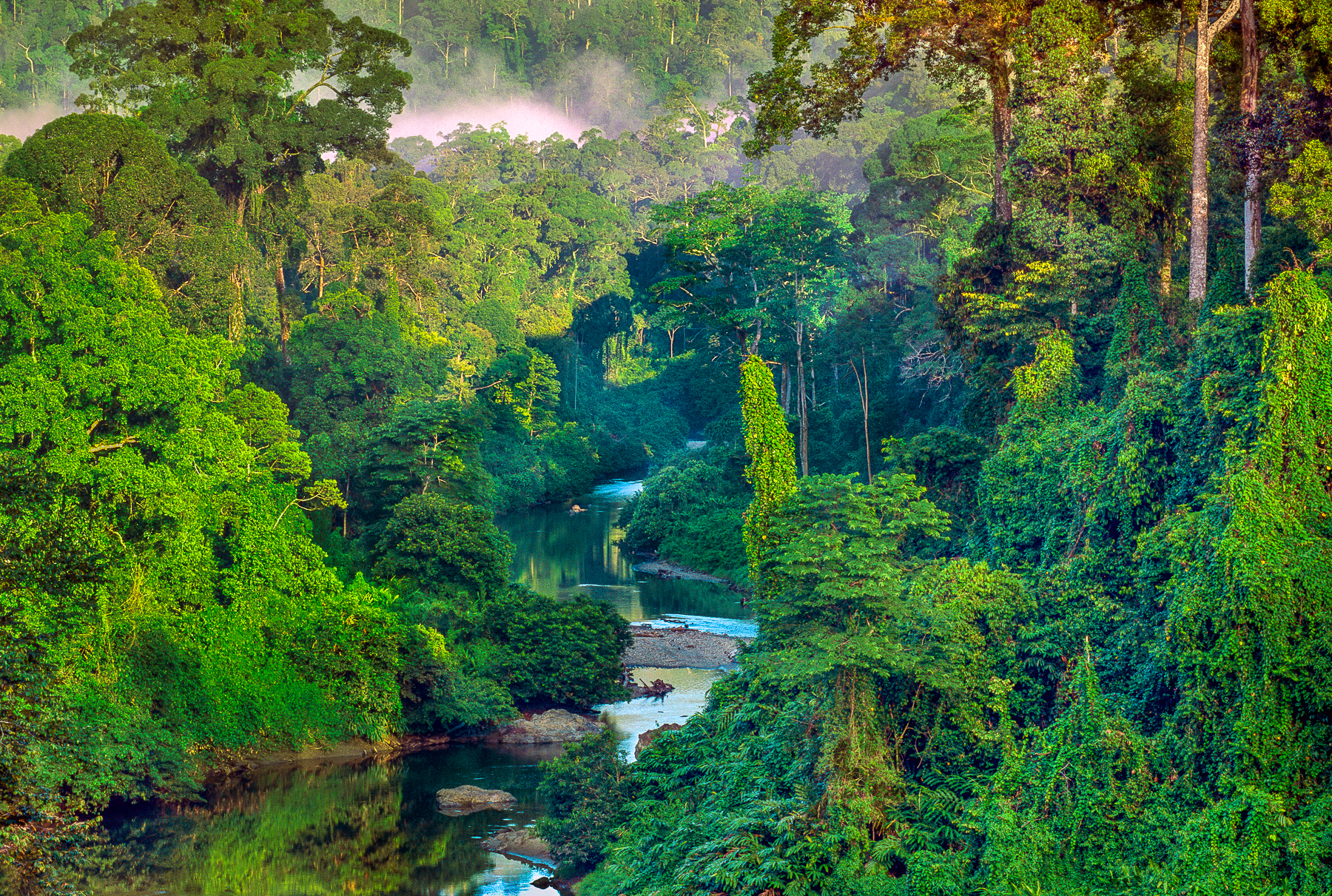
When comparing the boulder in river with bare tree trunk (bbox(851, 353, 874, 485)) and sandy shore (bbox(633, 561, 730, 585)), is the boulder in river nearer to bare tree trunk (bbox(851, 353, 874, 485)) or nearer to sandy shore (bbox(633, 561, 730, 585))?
bare tree trunk (bbox(851, 353, 874, 485))

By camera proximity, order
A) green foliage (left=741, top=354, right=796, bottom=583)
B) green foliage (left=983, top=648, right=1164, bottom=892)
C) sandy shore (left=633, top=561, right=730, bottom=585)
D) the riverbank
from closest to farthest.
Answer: green foliage (left=983, top=648, right=1164, bottom=892), green foliage (left=741, top=354, right=796, bottom=583), the riverbank, sandy shore (left=633, top=561, right=730, bottom=585)

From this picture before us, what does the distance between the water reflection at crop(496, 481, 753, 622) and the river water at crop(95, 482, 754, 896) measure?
999 centimetres

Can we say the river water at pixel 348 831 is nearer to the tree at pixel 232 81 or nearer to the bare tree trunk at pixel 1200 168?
the bare tree trunk at pixel 1200 168

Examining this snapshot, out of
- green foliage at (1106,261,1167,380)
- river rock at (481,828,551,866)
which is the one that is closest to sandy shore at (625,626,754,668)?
river rock at (481,828,551,866)

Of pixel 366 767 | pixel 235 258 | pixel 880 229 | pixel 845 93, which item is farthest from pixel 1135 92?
pixel 880 229

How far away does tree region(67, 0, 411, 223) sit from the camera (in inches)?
1859

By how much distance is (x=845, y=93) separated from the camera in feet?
108

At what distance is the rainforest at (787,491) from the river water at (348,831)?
1.37ft

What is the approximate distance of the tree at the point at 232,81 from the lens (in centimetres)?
4722

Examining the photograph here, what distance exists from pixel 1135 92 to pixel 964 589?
15.1 meters

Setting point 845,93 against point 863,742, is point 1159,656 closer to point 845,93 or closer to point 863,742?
point 863,742

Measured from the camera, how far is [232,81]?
47.2m

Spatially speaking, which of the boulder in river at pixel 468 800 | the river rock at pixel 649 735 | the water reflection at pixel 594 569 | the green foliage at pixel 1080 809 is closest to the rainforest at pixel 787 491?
the green foliage at pixel 1080 809

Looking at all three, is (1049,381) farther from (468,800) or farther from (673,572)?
(673,572)
